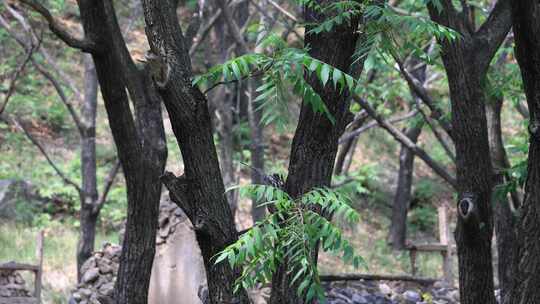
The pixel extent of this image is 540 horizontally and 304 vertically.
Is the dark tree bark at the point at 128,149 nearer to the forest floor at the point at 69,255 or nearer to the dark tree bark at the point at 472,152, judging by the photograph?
the dark tree bark at the point at 472,152

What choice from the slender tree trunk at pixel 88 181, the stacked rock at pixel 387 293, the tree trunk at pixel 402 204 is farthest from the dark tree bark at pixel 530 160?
the tree trunk at pixel 402 204

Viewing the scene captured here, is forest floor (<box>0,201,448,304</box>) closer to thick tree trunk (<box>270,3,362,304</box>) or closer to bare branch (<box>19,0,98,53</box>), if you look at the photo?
bare branch (<box>19,0,98,53</box>)

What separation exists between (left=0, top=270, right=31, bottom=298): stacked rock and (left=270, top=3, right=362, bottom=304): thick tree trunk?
8.01m

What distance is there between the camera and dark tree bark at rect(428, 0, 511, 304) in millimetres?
6363

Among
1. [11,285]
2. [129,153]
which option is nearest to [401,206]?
[11,285]

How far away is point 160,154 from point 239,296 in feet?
10.4

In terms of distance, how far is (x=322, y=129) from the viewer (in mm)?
5094

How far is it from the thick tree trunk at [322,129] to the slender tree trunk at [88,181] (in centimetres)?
556

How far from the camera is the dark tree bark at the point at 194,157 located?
5.00m

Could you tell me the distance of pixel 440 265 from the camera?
59.5 ft

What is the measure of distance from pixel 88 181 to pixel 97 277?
58.2 inches

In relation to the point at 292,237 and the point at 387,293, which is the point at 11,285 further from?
the point at 292,237

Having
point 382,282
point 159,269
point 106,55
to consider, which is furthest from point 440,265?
point 106,55

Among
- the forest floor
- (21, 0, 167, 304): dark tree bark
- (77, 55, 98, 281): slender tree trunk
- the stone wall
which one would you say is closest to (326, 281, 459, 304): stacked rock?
the stone wall
